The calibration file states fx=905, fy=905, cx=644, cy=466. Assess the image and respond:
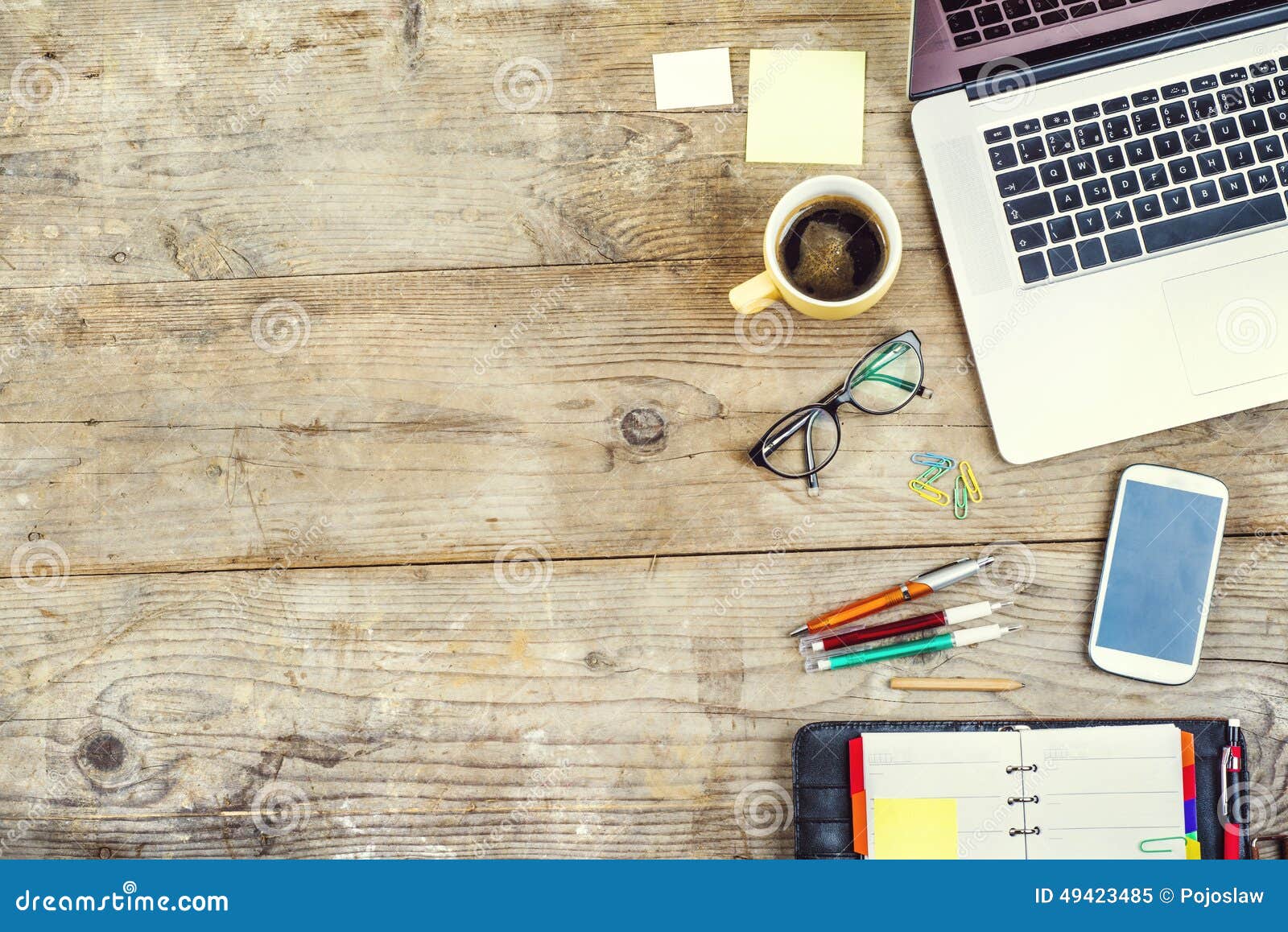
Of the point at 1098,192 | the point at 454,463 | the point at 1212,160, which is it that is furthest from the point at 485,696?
the point at 1212,160

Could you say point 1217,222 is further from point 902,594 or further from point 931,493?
point 902,594

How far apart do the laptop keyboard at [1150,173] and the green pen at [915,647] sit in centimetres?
41

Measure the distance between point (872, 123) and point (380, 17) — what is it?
24.9 inches

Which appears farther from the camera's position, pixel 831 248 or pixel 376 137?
pixel 376 137

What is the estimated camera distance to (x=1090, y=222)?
1021 mm

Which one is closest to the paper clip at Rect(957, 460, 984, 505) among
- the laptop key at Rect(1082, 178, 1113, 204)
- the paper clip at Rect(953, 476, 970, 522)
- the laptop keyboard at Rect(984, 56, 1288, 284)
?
the paper clip at Rect(953, 476, 970, 522)

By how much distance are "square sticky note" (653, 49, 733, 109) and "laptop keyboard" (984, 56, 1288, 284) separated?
35 cm

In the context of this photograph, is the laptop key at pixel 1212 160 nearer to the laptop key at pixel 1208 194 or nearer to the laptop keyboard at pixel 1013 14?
the laptop key at pixel 1208 194

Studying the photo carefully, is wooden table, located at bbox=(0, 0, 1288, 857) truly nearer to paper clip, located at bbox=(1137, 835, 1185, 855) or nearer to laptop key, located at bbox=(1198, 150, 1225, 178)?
paper clip, located at bbox=(1137, 835, 1185, 855)

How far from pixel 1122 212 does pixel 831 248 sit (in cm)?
33

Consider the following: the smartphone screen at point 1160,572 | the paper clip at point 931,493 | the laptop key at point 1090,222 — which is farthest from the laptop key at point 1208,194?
the paper clip at point 931,493

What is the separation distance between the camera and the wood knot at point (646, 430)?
3.61ft

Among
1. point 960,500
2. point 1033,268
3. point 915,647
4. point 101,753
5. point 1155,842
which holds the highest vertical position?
point 1033,268

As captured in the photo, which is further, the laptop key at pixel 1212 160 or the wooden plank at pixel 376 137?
the wooden plank at pixel 376 137
